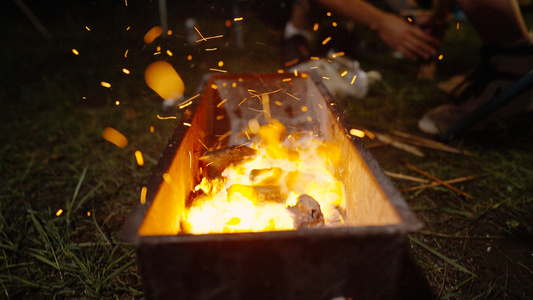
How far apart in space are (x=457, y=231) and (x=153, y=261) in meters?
2.16

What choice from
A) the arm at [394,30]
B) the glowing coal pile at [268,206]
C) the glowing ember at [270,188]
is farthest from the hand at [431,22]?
the glowing ember at [270,188]

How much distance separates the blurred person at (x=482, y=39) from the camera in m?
2.34

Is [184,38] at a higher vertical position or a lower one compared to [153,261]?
lower

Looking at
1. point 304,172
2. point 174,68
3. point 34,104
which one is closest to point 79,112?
point 34,104

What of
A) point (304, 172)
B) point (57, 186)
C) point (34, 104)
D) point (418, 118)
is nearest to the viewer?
point (304, 172)

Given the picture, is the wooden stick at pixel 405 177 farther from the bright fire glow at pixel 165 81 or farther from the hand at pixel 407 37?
the bright fire glow at pixel 165 81

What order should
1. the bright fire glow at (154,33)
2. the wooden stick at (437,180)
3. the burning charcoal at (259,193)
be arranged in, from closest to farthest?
the burning charcoal at (259,193) < the wooden stick at (437,180) < the bright fire glow at (154,33)

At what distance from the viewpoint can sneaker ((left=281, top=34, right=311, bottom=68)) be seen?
4312mm

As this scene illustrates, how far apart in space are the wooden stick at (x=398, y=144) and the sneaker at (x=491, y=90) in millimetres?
398

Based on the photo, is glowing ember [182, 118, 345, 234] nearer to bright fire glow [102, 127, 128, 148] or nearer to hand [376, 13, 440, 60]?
hand [376, 13, 440, 60]

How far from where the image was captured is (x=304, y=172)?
2.06 metres

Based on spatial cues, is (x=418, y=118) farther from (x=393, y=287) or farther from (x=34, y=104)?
(x=34, y=104)

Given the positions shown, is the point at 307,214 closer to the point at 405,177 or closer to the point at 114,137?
the point at 405,177

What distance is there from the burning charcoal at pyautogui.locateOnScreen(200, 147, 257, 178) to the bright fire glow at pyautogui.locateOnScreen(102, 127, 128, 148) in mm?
1756
